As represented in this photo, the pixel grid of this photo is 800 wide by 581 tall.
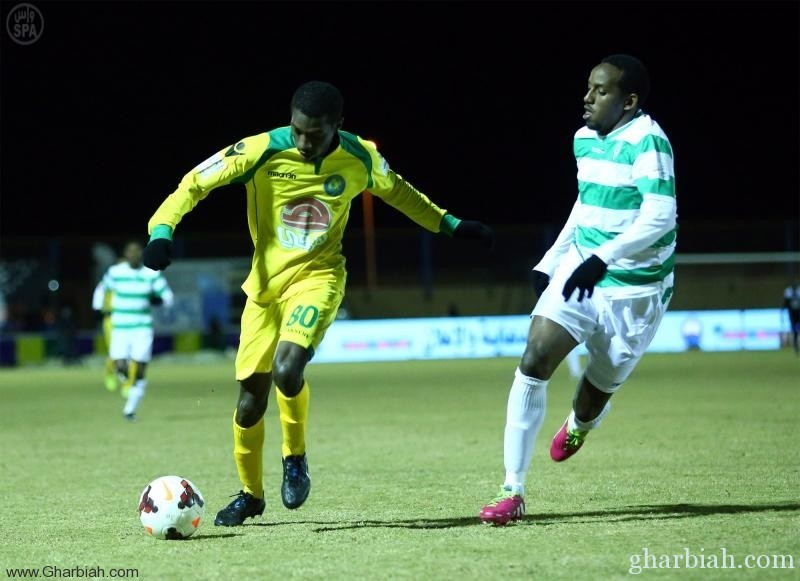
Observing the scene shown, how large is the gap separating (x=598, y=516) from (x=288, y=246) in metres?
2.31

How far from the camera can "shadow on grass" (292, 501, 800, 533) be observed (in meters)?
6.70

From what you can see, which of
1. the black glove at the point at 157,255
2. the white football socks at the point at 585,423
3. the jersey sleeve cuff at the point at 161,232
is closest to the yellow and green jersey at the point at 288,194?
the jersey sleeve cuff at the point at 161,232

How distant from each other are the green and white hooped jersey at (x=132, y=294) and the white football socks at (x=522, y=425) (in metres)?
10.5

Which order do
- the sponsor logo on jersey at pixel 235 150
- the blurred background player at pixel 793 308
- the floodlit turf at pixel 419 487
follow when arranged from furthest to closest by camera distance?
the blurred background player at pixel 793 308 → the sponsor logo on jersey at pixel 235 150 → the floodlit turf at pixel 419 487

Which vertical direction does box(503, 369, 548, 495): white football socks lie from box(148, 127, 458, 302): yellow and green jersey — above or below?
A: below

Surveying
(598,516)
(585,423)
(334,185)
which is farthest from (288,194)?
(598,516)

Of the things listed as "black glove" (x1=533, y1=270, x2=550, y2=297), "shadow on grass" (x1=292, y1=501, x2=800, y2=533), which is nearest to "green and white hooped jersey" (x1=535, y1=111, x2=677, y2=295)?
"black glove" (x1=533, y1=270, x2=550, y2=297)

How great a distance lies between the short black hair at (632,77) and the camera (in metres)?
6.91

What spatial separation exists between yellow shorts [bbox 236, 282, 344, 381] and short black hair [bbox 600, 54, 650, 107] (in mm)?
1981

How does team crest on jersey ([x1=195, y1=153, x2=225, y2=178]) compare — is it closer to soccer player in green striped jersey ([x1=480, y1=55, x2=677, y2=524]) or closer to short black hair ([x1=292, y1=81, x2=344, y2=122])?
short black hair ([x1=292, y1=81, x2=344, y2=122])

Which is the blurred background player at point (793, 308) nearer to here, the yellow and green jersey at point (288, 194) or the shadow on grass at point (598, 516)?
the shadow on grass at point (598, 516)

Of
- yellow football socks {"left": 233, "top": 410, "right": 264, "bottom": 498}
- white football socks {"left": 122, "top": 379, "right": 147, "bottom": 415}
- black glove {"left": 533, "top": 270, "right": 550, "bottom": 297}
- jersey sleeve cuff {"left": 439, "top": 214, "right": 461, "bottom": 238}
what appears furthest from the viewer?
white football socks {"left": 122, "top": 379, "right": 147, "bottom": 415}

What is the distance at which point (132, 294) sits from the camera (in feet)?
A: 54.7

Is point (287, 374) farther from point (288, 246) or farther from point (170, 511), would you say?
point (170, 511)
